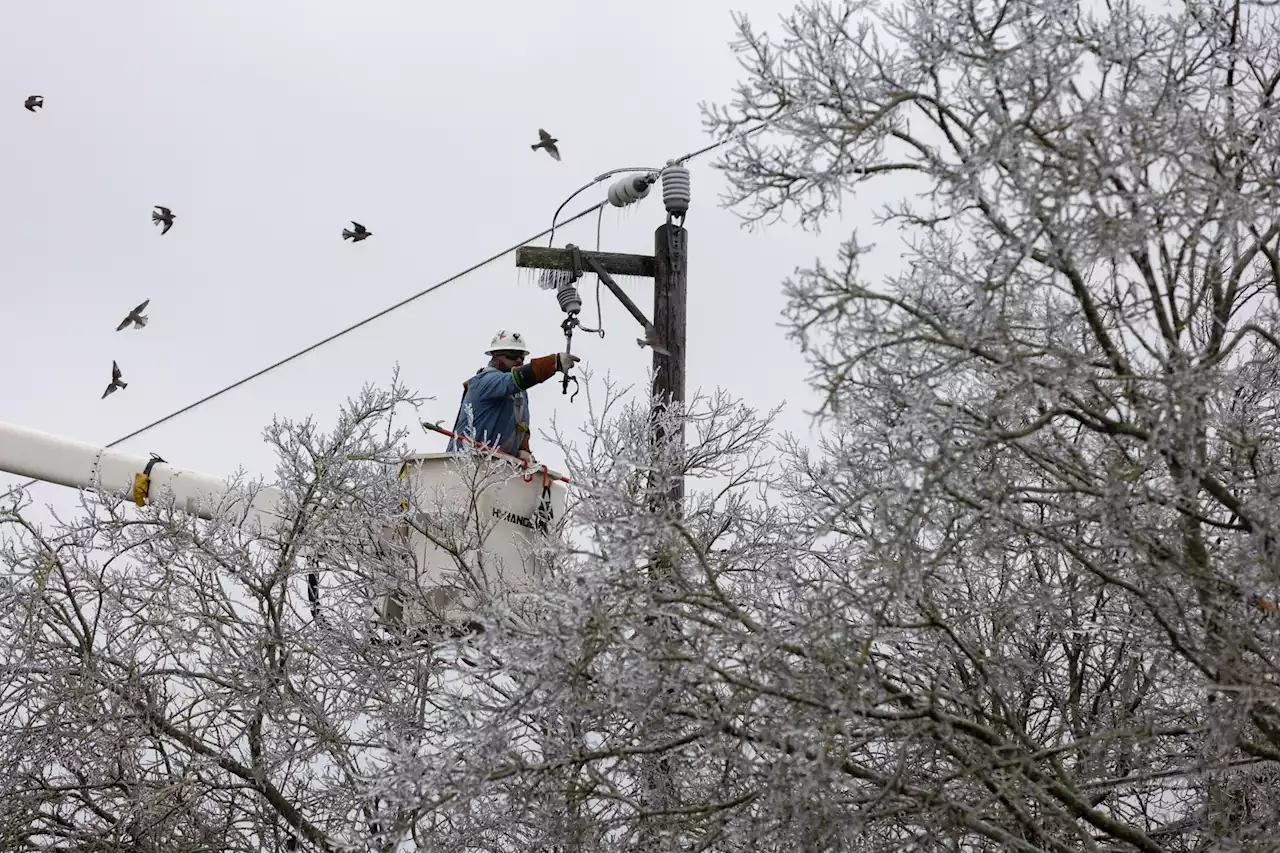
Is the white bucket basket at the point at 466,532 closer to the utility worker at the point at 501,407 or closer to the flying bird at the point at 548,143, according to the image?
the utility worker at the point at 501,407

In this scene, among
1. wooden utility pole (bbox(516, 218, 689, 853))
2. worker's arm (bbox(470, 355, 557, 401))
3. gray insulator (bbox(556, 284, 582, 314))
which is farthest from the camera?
gray insulator (bbox(556, 284, 582, 314))

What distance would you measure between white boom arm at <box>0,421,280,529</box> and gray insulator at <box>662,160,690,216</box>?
3.64 m

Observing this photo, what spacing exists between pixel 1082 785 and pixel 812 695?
73.0 inches

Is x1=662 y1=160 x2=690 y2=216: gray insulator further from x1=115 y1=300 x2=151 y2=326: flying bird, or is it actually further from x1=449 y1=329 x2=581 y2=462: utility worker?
x1=115 y1=300 x2=151 y2=326: flying bird

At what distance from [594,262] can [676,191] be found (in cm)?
69

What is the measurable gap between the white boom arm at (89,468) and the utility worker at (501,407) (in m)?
2.01

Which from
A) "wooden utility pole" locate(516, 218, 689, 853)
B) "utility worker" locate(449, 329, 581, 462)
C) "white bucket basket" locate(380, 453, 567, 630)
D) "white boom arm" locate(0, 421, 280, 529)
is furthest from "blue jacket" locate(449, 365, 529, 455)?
"white boom arm" locate(0, 421, 280, 529)

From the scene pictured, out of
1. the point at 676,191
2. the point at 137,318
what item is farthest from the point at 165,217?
the point at 676,191

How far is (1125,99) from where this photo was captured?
4.69 meters

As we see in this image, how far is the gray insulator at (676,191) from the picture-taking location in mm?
9453

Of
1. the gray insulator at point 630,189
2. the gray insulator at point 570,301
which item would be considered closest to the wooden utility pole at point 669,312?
the gray insulator at point 570,301

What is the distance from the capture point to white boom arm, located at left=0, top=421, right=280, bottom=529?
34.1 ft

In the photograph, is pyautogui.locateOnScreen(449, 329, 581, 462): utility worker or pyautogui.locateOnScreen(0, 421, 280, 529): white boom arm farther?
pyautogui.locateOnScreen(0, 421, 280, 529): white boom arm

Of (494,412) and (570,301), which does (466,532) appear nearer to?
(494,412)
